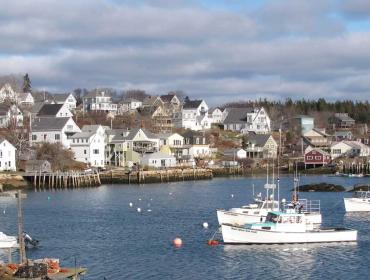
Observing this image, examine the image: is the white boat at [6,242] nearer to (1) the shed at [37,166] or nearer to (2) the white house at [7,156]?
(1) the shed at [37,166]

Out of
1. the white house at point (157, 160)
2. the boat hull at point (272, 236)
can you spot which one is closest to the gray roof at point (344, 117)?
the white house at point (157, 160)

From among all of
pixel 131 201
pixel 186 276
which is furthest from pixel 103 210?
pixel 186 276

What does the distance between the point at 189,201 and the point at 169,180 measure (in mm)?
36755

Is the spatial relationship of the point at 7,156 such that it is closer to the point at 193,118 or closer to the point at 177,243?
the point at 177,243

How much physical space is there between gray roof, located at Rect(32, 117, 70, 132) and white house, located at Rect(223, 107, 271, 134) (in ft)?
179

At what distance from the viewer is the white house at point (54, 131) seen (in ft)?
413

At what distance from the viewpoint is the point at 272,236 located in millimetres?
47375

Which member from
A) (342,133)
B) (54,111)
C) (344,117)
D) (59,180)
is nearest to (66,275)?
(59,180)

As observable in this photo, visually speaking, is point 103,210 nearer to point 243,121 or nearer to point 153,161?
point 153,161

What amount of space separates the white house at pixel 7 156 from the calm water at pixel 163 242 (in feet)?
76.9

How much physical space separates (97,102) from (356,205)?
109m

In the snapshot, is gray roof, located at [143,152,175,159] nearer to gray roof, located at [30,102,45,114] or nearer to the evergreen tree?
gray roof, located at [30,102,45,114]

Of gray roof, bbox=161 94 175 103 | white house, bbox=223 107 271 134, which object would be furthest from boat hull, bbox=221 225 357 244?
gray roof, bbox=161 94 175 103

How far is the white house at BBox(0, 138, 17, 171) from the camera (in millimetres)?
108875
